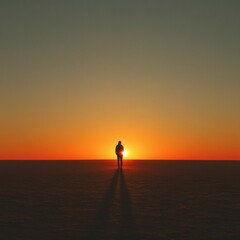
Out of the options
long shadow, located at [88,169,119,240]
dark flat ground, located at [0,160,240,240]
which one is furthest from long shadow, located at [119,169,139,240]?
long shadow, located at [88,169,119,240]

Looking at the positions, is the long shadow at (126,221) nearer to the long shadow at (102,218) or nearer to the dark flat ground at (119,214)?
the dark flat ground at (119,214)

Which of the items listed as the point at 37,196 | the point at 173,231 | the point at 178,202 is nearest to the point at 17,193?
the point at 37,196

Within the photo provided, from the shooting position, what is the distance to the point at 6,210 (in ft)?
42.2

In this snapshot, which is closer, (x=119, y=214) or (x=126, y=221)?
(x=126, y=221)

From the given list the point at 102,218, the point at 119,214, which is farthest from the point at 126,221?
the point at 119,214

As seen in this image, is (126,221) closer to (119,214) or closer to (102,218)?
(102,218)

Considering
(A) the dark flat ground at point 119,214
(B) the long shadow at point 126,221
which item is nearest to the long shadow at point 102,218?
(A) the dark flat ground at point 119,214

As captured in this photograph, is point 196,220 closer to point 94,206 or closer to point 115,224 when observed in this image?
point 115,224

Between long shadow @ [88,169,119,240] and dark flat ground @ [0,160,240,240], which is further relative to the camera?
dark flat ground @ [0,160,240,240]

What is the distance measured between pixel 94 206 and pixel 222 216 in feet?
12.4

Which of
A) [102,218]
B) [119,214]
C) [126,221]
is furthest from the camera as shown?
[119,214]

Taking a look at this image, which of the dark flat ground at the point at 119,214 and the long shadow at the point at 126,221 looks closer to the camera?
the long shadow at the point at 126,221

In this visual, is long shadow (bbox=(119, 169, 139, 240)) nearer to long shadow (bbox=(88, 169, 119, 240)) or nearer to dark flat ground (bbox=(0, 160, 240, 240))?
dark flat ground (bbox=(0, 160, 240, 240))

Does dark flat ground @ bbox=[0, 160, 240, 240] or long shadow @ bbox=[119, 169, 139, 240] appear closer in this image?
long shadow @ bbox=[119, 169, 139, 240]
